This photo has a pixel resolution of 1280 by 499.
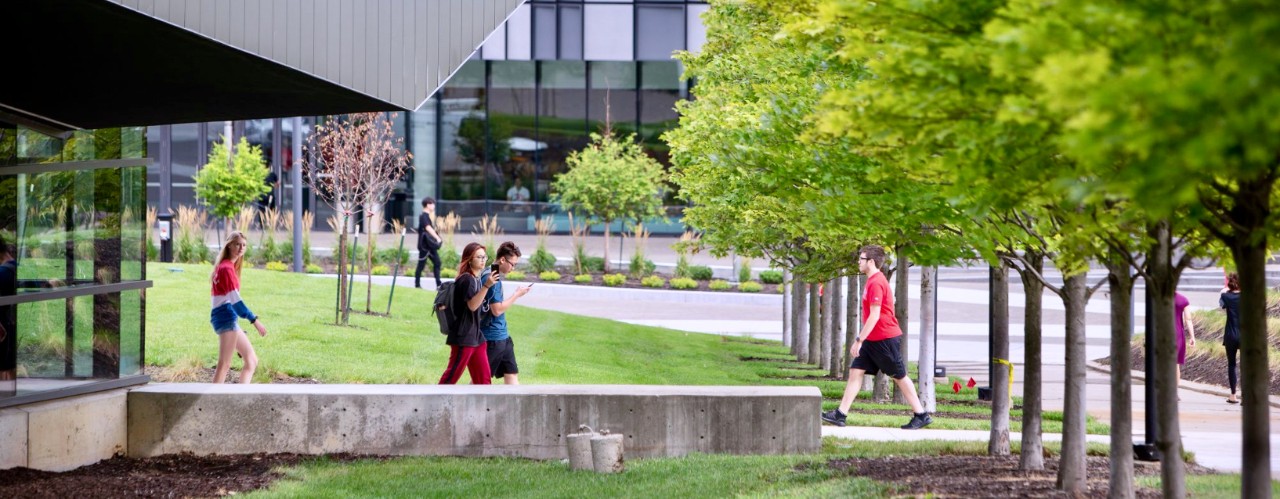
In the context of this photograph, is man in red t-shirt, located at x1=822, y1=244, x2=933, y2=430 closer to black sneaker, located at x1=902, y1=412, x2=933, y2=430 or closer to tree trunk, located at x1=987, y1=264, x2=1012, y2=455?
black sneaker, located at x1=902, y1=412, x2=933, y2=430

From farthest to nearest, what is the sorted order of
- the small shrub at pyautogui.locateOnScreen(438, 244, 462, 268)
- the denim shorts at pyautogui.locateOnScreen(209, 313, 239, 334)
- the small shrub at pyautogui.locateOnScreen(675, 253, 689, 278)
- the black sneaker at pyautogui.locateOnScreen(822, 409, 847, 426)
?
the small shrub at pyautogui.locateOnScreen(675, 253, 689, 278)
the small shrub at pyautogui.locateOnScreen(438, 244, 462, 268)
the black sneaker at pyautogui.locateOnScreen(822, 409, 847, 426)
the denim shorts at pyautogui.locateOnScreen(209, 313, 239, 334)

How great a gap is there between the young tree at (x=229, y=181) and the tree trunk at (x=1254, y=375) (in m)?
26.3

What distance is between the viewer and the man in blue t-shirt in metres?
11.0

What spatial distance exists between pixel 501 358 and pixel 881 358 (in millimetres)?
3326

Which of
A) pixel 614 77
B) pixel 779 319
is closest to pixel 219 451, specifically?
pixel 779 319

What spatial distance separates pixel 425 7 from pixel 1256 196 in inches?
221

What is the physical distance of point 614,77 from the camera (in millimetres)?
45094

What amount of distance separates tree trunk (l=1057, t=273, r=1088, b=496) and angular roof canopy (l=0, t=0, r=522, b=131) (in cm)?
428

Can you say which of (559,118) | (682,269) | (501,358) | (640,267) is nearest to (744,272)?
(682,269)

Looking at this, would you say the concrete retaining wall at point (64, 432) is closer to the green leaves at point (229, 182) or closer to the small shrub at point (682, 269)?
the green leaves at point (229, 182)

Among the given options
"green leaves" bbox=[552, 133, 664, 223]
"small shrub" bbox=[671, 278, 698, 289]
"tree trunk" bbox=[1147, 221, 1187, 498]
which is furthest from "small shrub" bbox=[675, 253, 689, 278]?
"tree trunk" bbox=[1147, 221, 1187, 498]

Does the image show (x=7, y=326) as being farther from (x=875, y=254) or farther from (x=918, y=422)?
(x=918, y=422)

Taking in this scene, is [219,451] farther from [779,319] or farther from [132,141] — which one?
[779,319]

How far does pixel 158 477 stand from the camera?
29.4 feet
